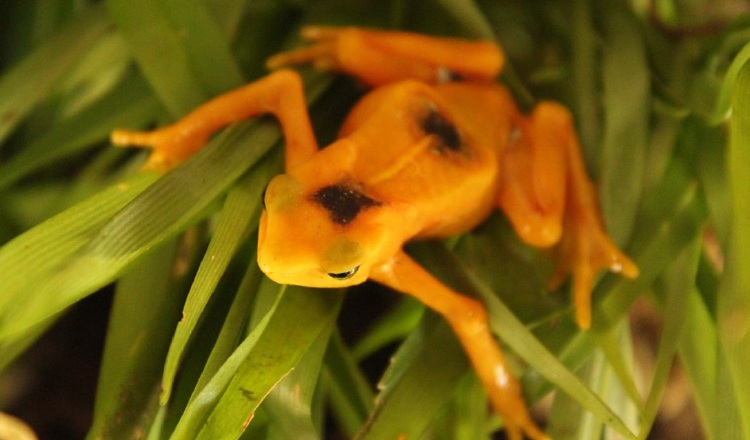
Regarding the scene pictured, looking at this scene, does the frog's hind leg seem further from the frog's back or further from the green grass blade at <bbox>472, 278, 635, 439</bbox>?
the green grass blade at <bbox>472, 278, 635, 439</bbox>

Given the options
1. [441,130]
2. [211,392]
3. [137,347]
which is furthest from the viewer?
[441,130]

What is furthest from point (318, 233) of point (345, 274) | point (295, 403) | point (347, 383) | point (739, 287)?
point (739, 287)

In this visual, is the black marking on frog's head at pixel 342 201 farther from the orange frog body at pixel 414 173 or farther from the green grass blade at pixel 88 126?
the green grass blade at pixel 88 126

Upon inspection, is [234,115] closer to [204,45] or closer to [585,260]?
[204,45]

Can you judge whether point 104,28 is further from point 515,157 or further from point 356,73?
point 515,157

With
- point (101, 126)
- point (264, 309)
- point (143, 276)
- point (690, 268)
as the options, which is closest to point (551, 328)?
point (690, 268)

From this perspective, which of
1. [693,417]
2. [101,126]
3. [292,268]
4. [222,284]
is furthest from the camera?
[693,417]

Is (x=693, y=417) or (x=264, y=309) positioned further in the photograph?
(x=693, y=417)
